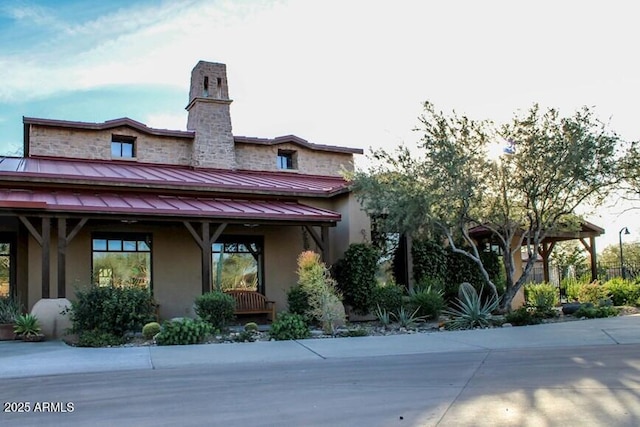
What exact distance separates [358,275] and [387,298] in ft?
3.23

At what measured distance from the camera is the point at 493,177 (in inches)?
591

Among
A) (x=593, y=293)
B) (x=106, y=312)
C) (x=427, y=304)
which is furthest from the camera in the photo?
(x=593, y=293)

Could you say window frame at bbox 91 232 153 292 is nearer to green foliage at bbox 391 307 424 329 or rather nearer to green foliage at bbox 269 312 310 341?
green foliage at bbox 269 312 310 341

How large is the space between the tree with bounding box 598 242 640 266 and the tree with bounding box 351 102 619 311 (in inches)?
1105

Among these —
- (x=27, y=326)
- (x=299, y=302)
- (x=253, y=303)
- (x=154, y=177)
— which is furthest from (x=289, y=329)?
(x=154, y=177)

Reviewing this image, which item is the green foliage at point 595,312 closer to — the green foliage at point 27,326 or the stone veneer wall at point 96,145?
the green foliage at point 27,326

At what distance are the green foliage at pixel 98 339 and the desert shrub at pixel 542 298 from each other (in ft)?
33.0

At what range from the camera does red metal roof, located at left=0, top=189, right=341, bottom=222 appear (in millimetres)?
13758

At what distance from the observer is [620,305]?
63.4 ft

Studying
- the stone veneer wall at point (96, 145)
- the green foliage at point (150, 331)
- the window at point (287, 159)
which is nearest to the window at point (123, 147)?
the stone veneer wall at point (96, 145)

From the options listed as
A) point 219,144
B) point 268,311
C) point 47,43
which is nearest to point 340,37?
point 47,43

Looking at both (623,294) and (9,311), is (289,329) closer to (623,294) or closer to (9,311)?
(9,311)

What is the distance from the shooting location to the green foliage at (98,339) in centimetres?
1143

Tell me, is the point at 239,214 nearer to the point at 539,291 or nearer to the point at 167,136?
the point at 167,136
